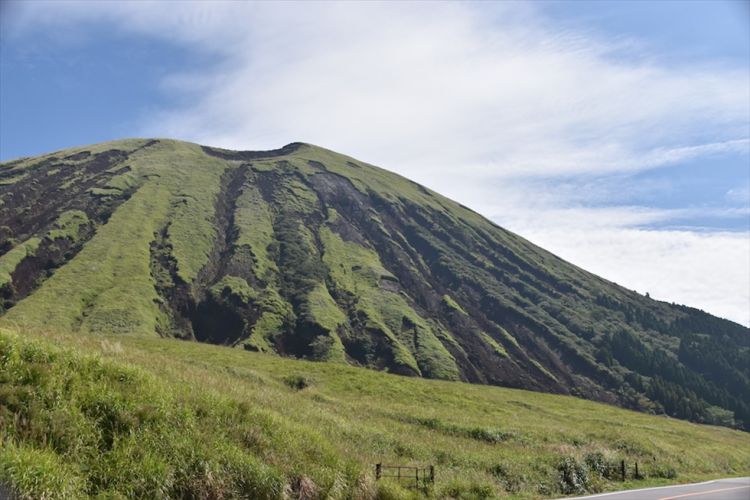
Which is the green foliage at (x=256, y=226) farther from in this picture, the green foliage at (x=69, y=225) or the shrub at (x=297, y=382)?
the shrub at (x=297, y=382)

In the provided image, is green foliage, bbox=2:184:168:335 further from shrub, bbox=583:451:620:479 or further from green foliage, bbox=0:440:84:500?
shrub, bbox=583:451:620:479

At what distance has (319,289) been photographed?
5202 inches

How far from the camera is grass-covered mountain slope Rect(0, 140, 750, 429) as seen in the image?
108375 millimetres

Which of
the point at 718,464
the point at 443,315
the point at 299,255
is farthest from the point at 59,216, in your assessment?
the point at 718,464

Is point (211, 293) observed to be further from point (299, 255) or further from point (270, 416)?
point (270, 416)

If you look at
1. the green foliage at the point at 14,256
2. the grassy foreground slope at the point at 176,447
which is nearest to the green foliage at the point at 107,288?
the green foliage at the point at 14,256

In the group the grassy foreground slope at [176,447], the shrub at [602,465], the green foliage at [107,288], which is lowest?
the shrub at [602,465]

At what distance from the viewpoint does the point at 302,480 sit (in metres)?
17.3

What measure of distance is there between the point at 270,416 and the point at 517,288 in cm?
16447

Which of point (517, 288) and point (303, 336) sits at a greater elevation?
point (517, 288)

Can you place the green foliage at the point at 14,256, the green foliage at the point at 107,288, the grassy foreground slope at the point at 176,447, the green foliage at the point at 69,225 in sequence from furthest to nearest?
the green foliage at the point at 69,225 < the green foliage at the point at 14,256 < the green foliage at the point at 107,288 < the grassy foreground slope at the point at 176,447

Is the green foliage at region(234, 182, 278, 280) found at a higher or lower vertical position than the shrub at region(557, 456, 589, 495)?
higher

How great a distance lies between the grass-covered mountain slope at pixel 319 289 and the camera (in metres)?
108

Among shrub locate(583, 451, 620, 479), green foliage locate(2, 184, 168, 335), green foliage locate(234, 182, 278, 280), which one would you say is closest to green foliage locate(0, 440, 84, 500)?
shrub locate(583, 451, 620, 479)
